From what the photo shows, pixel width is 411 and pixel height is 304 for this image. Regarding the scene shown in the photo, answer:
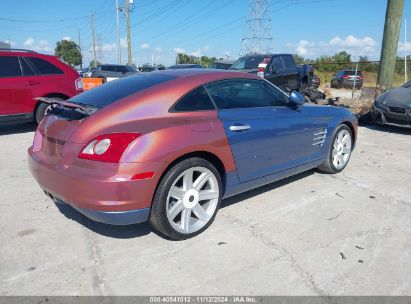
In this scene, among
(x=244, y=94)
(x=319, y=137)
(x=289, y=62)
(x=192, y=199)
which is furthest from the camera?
(x=289, y=62)

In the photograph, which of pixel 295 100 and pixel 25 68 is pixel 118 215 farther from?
pixel 25 68

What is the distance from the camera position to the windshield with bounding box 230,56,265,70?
13.1 m

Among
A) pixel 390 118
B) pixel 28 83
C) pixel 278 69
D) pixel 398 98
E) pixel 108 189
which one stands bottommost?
pixel 390 118

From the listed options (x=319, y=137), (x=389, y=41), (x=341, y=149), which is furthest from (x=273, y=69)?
(x=319, y=137)

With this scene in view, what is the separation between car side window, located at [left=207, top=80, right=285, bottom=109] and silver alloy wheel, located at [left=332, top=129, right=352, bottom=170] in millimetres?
1351

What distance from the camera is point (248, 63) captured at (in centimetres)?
1334

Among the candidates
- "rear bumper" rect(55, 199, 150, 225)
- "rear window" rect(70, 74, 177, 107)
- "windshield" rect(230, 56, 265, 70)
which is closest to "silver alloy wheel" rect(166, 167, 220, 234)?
"rear bumper" rect(55, 199, 150, 225)

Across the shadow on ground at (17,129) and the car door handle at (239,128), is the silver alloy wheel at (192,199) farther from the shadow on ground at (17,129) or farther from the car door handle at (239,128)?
the shadow on ground at (17,129)

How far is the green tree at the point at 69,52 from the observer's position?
72000 millimetres

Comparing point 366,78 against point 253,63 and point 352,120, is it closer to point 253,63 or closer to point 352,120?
point 253,63

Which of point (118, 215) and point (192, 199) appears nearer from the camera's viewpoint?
point (118, 215)

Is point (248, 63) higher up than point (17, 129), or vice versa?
point (248, 63)

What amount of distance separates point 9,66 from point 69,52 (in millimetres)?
69654

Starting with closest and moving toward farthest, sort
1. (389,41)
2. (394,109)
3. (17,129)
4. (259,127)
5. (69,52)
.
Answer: (259,127) < (394,109) < (17,129) < (389,41) < (69,52)
